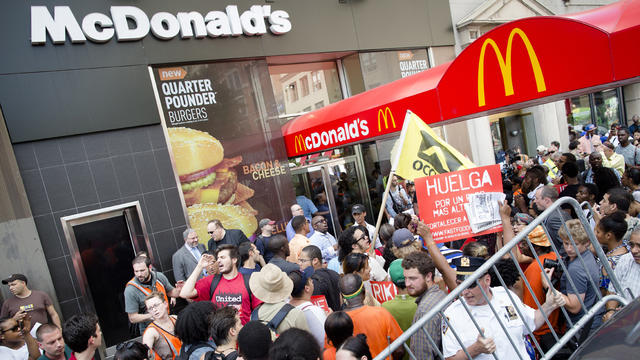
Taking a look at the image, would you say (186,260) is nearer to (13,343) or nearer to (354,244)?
(13,343)

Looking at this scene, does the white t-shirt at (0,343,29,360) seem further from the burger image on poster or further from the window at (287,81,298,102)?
the window at (287,81,298,102)

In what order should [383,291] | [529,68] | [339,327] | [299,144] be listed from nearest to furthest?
[339,327]
[383,291]
[529,68]
[299,144]

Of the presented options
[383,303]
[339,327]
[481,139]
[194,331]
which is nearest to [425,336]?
[339,327]

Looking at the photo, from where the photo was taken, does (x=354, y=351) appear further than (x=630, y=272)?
No

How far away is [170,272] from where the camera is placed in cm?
852

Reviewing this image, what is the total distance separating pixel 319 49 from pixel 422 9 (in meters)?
4.05

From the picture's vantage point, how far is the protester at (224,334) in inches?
124

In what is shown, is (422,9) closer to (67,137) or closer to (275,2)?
(275,2)

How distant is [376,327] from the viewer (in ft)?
11.0

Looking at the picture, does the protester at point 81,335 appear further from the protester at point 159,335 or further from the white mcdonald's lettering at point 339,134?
the white mcdonald's lettering at point 339,134

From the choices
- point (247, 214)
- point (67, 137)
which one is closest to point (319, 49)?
point (247, 214)

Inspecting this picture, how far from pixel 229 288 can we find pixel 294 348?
7.08ft

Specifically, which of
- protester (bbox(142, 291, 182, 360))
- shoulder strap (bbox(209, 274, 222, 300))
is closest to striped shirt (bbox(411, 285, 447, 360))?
protester (bbox(142, 291, 182, 360))

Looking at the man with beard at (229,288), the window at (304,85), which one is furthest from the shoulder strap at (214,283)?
the window at (304,85)
